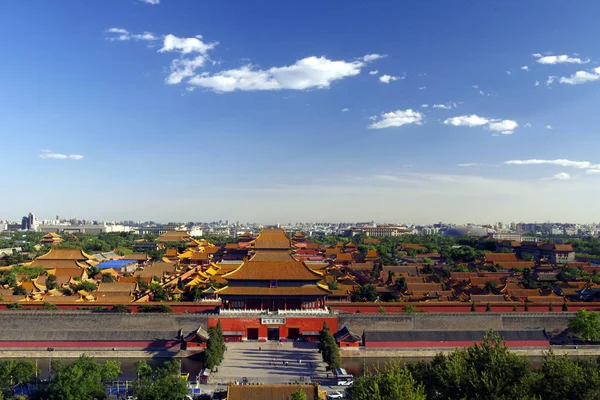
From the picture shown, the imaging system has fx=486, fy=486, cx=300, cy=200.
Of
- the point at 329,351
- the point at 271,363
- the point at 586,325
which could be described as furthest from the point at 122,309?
the point at 586,325

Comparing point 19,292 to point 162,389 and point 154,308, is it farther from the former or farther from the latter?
point 162,389

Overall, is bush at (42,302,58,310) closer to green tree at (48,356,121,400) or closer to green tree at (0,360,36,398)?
green tree at (0,360,36,398)

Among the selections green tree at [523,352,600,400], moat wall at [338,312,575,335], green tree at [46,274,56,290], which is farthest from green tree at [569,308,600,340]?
green tree at [46,274,56,290]

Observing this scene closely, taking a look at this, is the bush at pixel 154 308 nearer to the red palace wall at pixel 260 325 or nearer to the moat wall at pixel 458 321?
the red palace wall at pixel 260 325

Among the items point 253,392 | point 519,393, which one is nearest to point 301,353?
point 253,392

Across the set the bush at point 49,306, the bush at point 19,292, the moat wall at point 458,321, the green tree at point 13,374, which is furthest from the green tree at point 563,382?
the bush at point 19,292

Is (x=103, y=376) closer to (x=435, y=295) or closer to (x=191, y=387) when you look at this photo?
(x=191, y=387)
